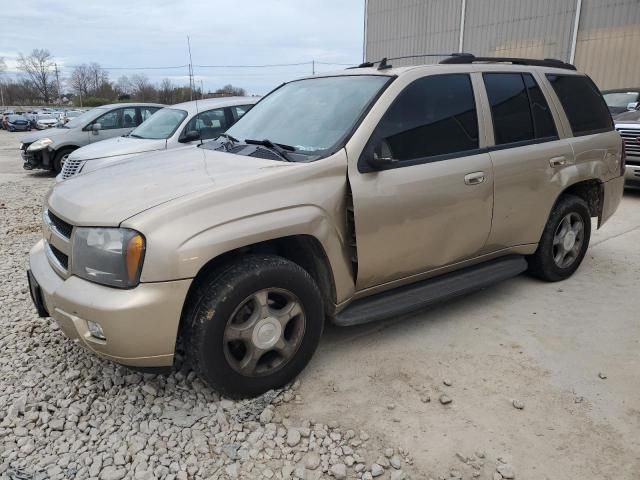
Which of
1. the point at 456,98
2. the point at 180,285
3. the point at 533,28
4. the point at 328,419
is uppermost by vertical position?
the point at 533,28

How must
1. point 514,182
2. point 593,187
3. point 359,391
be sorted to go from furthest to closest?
point 593,187 < point 514,182 < point 359,391

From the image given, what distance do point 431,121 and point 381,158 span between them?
1.98 feet

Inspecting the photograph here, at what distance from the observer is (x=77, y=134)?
451 inches

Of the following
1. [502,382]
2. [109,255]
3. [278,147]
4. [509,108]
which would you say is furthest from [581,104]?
[109,255]

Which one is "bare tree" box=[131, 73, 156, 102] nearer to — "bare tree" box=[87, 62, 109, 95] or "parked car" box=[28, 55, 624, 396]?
"bare tree" box=[87, 62, 109, 95]

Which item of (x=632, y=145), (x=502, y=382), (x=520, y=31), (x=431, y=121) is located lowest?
(x=502, y=382)

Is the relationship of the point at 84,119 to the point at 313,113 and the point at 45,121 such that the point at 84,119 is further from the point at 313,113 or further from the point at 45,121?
the point at 45,121

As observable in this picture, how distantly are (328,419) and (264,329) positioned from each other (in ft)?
1.92

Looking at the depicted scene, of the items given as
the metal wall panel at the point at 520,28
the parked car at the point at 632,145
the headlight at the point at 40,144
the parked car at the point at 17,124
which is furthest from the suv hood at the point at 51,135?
the parked car at the point at 17,124

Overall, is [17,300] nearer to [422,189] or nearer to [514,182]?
[422,189]

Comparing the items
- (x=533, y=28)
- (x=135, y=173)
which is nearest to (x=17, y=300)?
(x=135, y=173)

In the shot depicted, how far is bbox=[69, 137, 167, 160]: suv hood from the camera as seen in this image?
8016 millimetres

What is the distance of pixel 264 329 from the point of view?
277 cm

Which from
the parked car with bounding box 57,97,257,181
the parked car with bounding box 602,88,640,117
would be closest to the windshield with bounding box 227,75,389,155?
the parked car with bounding box 57,97,257,181
